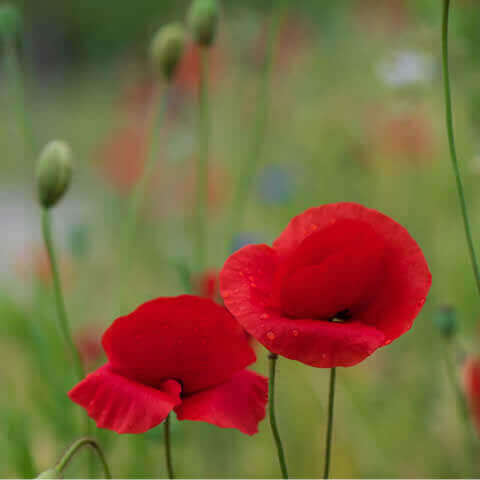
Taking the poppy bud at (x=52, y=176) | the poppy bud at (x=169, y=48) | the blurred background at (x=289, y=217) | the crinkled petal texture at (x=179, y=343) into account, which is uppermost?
the poppy bud at (x=169, y=48)

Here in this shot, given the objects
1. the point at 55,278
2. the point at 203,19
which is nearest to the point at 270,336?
the point at 55,278

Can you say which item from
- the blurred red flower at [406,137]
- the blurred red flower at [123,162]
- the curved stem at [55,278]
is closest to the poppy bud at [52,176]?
the curved stem at [55,278]

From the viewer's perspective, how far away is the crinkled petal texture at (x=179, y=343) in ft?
1.00

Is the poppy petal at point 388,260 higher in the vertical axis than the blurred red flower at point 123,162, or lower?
higher

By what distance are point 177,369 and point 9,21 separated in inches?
14.5

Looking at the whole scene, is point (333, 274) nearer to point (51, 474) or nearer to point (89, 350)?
point (51, 474)

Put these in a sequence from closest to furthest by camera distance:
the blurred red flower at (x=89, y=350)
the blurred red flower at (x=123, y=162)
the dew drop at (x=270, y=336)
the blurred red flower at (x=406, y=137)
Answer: the dew drop at (x=270, y=336) < the blurred red flower at (x=89, y=350) < the blurred red flower at (x=406, y=137) < the blurred red flower at (x=123, y=162)

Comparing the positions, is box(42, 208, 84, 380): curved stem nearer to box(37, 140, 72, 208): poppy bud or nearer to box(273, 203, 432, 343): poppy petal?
box(37, 140, 72, 208): poppy bud

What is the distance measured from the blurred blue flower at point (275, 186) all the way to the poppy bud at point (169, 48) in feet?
2.31

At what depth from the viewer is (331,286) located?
0.30m

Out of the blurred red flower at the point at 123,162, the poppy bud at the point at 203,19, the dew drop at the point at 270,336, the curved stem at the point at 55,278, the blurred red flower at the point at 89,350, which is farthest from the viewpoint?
the blurred red flower at the point at 123,162

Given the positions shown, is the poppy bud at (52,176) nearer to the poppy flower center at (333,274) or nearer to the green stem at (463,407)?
the poppy flower center at (333,274)

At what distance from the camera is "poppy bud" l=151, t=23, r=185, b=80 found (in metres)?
0.53

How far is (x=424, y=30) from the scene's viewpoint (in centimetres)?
93
